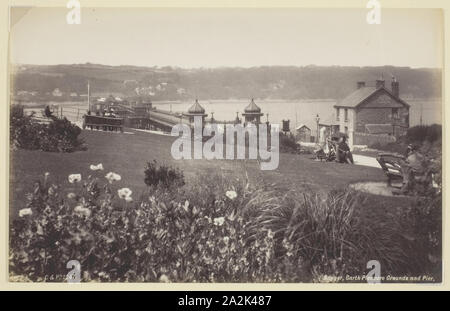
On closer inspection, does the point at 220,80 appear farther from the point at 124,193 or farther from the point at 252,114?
the point at 124,193

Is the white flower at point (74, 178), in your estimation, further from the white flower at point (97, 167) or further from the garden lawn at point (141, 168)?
the white flower at point (97, 167)

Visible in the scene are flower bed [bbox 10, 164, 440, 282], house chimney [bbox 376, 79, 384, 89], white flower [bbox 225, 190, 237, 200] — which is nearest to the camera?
flower bed [bbox 10, 164, 440, 282]

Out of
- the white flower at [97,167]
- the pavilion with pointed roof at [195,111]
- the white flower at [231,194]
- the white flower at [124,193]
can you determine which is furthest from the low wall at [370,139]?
the white flower at [97,167]

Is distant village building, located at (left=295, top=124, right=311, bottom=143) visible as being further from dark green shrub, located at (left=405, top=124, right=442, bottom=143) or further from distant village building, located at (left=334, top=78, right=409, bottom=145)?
dark green shrub, located at (left=405, top=124, right=442, bottom=143)

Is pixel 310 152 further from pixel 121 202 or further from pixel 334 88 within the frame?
pixel 121 202

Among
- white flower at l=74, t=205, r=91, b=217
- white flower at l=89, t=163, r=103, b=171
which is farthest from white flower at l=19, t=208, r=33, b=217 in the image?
white flower at l=89, t=163, r=103, b=171
